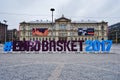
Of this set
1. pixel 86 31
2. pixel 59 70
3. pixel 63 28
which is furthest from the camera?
pixel 63 28

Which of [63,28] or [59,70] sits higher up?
[63,28]

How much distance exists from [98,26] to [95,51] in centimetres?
7862

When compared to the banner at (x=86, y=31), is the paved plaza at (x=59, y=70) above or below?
below

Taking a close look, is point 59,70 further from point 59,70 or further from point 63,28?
point 63,28

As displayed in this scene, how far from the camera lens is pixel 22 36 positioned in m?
103

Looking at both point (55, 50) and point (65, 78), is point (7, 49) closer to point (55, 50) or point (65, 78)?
point (55, 50)

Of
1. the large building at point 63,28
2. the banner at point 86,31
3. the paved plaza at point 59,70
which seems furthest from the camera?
the large building at point 63,28

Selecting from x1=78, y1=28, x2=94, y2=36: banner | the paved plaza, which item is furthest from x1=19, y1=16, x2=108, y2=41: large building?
the paved plaza

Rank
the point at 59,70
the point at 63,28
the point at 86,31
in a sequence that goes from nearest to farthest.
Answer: the point at 59,70 < the point at 86,31 < the point at 63,28

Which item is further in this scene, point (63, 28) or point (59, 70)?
point (63, 28)

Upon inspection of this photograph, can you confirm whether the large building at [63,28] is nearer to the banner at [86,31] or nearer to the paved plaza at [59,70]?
the banner at [86,31]

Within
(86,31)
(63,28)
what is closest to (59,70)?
(86,31)

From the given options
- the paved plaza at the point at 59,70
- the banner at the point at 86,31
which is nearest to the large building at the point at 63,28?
the banner at the point at 86,31

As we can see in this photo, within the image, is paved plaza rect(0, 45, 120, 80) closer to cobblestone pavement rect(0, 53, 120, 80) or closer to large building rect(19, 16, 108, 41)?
cobblestone pavement rect(0, 53, 120, 80)
